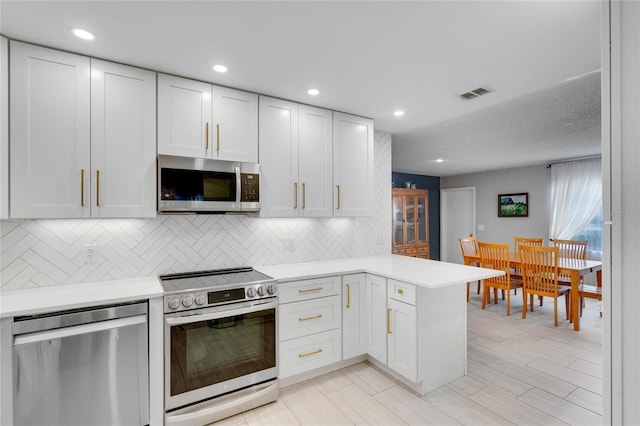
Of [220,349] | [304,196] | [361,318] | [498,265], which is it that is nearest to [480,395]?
[361,318]

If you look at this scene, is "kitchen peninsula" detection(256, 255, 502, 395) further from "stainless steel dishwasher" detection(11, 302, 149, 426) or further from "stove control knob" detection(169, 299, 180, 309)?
"stainless steel dishwasher" detection(11, 302, 149, 426)

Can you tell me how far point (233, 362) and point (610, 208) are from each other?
92.0 inches

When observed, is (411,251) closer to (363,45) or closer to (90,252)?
(363,45)

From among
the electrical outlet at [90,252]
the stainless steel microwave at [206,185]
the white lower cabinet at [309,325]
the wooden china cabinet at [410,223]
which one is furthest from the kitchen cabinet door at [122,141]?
the wooden china cabinet at [410,223]

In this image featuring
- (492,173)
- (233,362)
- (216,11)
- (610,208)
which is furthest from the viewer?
(492,173)

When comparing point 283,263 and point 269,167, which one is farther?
point 283,263

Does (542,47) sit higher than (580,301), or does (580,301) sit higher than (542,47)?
(542,47)

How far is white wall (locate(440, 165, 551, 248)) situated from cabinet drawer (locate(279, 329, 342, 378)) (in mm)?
5653

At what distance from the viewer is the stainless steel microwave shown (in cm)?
226

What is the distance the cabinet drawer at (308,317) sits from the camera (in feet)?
8.13

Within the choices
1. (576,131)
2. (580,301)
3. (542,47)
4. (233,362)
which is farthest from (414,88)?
(580,301)

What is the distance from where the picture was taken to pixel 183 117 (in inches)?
93.7

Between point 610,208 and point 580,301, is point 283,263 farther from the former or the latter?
point 580,301

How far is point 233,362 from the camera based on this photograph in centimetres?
222
